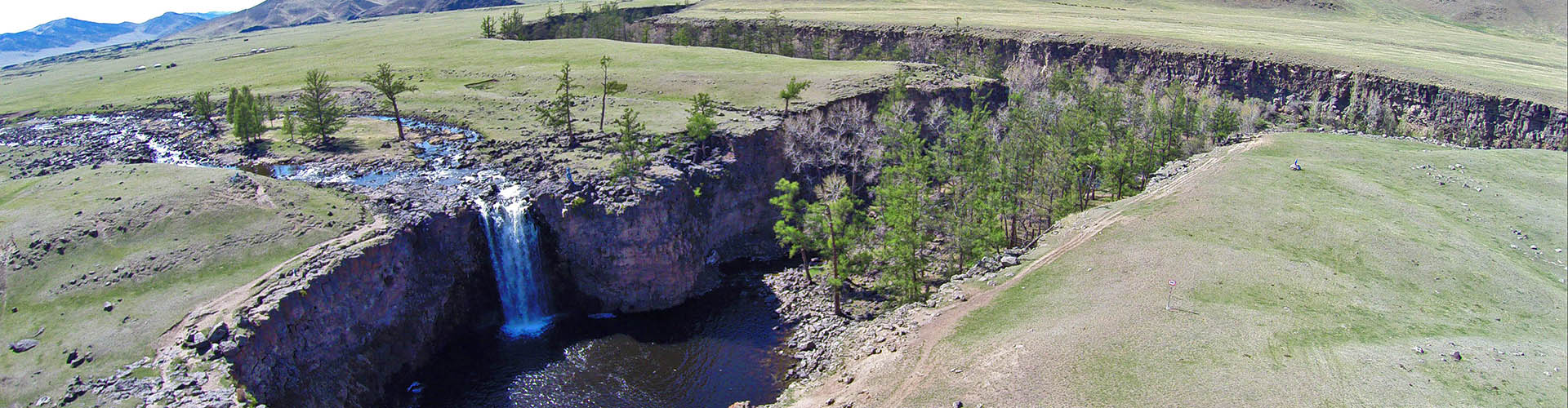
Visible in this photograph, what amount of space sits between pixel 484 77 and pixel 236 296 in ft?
211

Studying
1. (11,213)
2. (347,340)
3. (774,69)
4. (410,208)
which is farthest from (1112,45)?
(11,213)

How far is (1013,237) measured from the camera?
5991 centimetres

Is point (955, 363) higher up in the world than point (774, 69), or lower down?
lower down

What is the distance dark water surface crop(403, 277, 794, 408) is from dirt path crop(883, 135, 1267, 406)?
31.5 ft

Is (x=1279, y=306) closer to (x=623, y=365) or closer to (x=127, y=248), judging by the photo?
(x=623, y=365)

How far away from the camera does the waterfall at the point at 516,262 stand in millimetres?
52344

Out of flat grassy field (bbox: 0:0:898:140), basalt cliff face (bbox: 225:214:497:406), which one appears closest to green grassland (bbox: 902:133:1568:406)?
basalt cliff face (bbox: 225:214:497:406)

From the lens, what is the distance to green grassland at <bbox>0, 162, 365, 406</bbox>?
3553 cm

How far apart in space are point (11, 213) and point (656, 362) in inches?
1723

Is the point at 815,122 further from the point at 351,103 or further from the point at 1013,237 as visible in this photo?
the point at 351,103

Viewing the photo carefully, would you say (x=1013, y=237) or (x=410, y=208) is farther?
(x=1013, y=237)

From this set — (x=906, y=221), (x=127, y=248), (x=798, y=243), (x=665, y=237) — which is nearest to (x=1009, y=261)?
(x=906, y=221)

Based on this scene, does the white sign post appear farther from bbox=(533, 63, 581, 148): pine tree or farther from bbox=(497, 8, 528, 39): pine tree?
bbox=(497, 8, 528, 39): pine tree

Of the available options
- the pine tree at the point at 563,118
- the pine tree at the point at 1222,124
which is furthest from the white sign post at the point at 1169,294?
the pine tree at the point at 563,118
